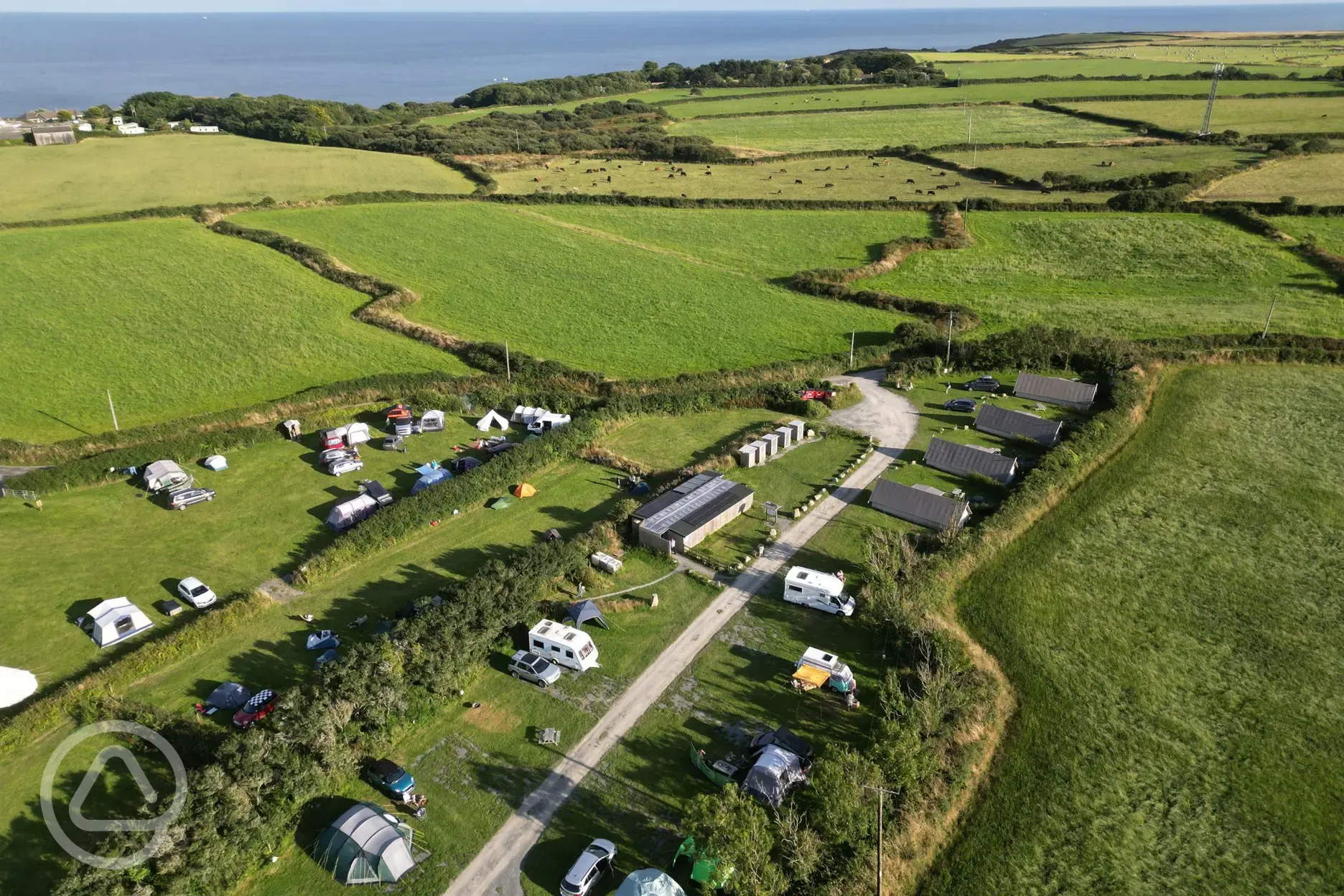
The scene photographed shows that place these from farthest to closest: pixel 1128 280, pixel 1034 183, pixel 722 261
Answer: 1. pixel 1034 183
2. pixel 722 261
3. pixel 1128 280

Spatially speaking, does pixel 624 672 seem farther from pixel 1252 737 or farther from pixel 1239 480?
pixel 1239 480

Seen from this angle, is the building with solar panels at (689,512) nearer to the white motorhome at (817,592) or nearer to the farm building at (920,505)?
the white motorhome at (817,592)

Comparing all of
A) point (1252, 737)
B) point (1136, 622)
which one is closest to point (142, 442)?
point (1136, 622)

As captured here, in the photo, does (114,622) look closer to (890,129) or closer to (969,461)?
(969,461)

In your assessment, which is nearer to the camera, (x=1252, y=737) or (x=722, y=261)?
(x=1252, y=737)

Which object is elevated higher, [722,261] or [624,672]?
[722,261]

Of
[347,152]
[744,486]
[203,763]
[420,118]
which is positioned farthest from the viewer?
[420,118]

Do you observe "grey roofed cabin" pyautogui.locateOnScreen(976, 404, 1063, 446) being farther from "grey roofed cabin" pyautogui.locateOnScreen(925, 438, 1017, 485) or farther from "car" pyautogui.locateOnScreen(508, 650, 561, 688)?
"car" pyautogui.locateOnScreen(508, 650, 561, 688)

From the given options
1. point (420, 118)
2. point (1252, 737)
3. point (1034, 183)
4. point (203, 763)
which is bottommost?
point (1252, 737)
